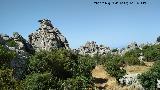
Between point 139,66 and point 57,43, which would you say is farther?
point 57,43

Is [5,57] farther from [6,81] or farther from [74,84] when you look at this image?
[74,84]

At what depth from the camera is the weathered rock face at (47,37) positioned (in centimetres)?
11862

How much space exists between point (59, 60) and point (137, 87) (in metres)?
19.0

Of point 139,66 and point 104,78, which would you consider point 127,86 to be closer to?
point 104,78

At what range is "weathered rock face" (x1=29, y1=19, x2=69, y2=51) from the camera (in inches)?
4670

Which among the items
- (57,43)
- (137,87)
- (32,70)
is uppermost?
(57,43)

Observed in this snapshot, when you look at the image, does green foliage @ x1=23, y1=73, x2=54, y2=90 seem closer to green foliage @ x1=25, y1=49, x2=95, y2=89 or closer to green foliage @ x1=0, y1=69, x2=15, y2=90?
green foliage @ x1=0, y1=69, x2=15, y2=90

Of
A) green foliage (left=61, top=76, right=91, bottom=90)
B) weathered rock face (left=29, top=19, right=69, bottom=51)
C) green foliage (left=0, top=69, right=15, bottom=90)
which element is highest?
weathered rock face (left=29, top=19, right=69, bottom=51)


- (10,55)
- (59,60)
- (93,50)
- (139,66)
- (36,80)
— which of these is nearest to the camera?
(36,80)

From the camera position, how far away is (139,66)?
104 metres

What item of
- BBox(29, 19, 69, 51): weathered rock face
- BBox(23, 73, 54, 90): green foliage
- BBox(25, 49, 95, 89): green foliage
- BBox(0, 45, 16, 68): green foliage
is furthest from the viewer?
BBox(29, 19, 69, 51): weathered rock face

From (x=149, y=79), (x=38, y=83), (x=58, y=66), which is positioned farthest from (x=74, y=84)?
(x=149, y=79)

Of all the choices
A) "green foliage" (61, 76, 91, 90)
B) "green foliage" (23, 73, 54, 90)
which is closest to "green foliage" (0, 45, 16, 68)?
"green foliage" (23, 73, 54, 90)

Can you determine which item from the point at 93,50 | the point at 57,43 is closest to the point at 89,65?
the point at 57,43
